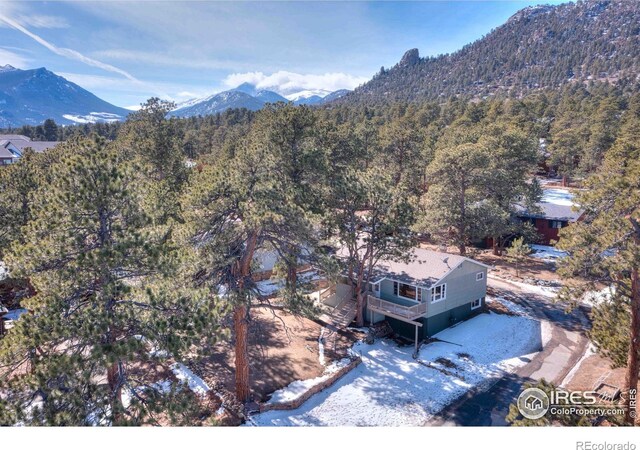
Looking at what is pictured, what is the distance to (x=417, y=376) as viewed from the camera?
15.0 m

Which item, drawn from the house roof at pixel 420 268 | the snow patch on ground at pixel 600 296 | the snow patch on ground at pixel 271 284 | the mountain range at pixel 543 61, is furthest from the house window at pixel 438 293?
the mountain range at pixel 543 61

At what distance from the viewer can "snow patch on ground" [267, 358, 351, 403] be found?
12953mm

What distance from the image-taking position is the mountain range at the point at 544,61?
138375 millimetres

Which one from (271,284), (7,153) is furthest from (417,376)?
(7,153)

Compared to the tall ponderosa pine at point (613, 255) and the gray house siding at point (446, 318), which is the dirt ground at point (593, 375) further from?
the gray house siding at point (446, 318)

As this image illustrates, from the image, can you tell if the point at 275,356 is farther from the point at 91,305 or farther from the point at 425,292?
the point at 91,305

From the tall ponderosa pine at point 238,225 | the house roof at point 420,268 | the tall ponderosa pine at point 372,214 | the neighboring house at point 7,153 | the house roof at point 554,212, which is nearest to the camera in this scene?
the tall ponderosa pine at point 238,225

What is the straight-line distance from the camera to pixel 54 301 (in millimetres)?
7219

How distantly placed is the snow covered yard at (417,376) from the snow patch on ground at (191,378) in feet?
8.50

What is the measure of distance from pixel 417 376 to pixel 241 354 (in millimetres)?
7221

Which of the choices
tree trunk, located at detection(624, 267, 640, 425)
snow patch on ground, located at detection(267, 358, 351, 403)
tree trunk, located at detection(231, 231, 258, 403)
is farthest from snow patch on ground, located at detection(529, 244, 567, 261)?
tree trunk, located at detection(231, 231, 258, 403)
